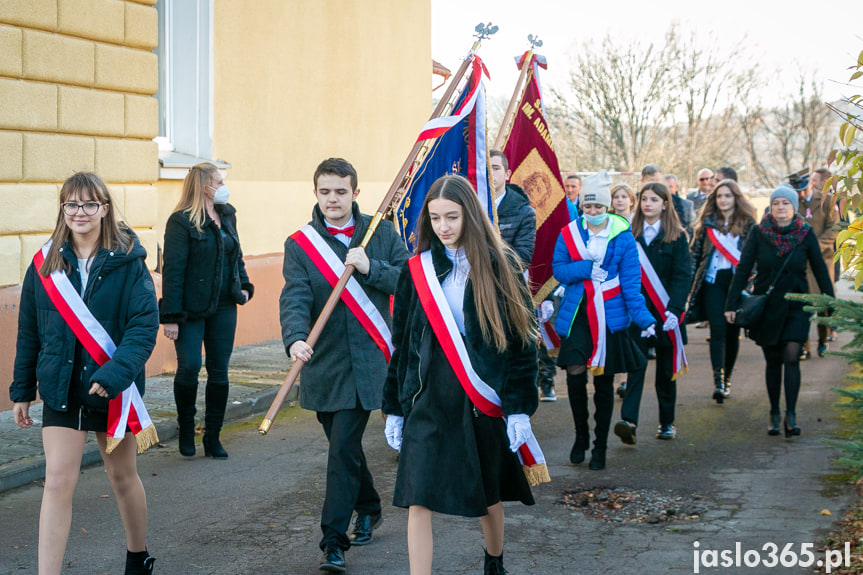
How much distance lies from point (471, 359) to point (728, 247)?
6.45 metres

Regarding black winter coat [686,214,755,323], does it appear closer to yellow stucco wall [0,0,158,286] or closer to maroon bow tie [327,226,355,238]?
yellow stucco wall [0,0,158,286]

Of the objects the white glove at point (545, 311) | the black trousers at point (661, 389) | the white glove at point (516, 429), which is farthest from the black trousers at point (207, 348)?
the white glove at point (516, 429)

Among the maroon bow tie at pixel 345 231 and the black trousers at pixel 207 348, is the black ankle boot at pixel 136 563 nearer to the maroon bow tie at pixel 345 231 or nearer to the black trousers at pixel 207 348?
the maroon bow tie at pixel 345 231

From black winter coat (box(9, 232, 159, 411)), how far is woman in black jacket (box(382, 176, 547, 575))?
116cm

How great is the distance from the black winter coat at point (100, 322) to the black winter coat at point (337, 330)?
76 cm

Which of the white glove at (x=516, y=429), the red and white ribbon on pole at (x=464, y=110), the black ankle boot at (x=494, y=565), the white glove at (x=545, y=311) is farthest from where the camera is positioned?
the white glove at (x=545, y=311)

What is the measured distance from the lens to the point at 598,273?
7469 millimetres

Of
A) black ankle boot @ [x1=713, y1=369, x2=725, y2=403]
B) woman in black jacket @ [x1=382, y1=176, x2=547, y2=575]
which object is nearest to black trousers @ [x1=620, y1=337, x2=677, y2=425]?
black ankle boot @ [x1=713, y1=369, x2=725, y2=403]

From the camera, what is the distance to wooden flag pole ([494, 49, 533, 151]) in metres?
8.88

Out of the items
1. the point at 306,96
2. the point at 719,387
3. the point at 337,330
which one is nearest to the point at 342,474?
the point at 337,330

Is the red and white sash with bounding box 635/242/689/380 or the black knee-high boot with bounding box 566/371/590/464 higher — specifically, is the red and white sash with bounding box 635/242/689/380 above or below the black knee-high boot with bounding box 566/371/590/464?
above

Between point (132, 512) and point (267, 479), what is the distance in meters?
2.30

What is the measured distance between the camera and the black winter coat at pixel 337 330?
17.1 feet

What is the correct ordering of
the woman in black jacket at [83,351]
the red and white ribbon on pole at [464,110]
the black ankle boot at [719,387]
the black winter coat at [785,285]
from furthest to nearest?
1. the black ankle boot at [719,387]
2. the black winter coat at [785,285]
3. the red and white ribbon on pole at [464,110]
4. the woman in black jacket at [83,351]
